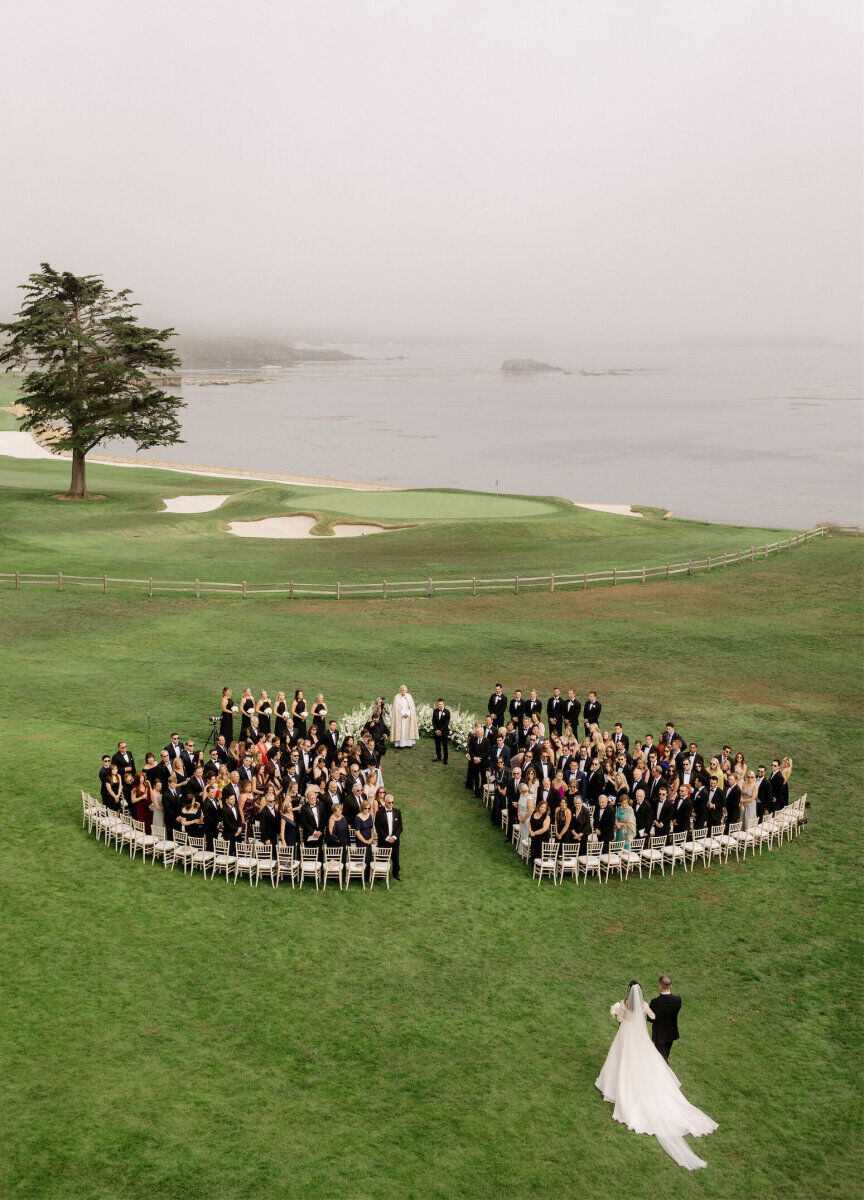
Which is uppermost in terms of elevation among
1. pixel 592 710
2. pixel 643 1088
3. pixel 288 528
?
pixel 288 528

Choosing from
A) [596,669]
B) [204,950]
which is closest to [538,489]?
[596,669]

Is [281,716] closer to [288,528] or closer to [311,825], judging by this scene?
[311,825]

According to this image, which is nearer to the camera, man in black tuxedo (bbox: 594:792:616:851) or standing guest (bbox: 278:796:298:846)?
standing guest (bbox: 278:796:298:846)

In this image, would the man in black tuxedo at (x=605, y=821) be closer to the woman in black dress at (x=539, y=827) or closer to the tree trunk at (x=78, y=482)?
the woman in black dress at (x=539, y=827)

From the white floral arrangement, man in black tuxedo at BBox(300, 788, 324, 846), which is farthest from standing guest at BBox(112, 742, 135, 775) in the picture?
the white floral arrangement

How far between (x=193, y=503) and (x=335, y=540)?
602 inches

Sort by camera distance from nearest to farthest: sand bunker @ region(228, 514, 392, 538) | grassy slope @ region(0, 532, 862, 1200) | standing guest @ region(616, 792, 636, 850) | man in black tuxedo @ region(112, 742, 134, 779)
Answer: grassy slope @ region(0, 532, 862, 1200)
standing guest @ region(616, 792, 636, 850)
man in black tuxedo @ region(112, 742, 134, 779)
sand bunker @ region(228, 514, 392, 538)

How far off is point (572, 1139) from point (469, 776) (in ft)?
34.7

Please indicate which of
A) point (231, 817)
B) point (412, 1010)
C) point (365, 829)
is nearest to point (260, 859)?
point (231, 817)

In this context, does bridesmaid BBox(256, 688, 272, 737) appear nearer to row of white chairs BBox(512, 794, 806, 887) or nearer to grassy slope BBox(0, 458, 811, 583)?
row of white chairs BBox(512, 794, 806, 887)

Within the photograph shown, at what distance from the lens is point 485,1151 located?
11.6 m

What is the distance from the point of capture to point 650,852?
60.5 ft

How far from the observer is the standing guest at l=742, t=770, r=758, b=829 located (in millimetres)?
19594

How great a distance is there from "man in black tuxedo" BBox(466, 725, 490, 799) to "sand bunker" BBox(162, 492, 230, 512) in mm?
41090
